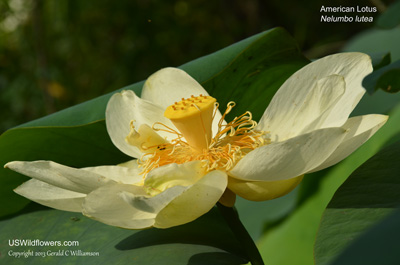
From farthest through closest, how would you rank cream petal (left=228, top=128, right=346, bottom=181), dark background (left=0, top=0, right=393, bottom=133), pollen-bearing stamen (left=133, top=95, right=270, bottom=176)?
1. dark background (left=0, top=0, right=393, bottom=133)
2. pollen-bearing stamen (left=133, top=95, right=270, bottom=176)
3. cream petal (left=228, top=128, right=346, bottom=181)

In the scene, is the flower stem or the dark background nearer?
the flower stem

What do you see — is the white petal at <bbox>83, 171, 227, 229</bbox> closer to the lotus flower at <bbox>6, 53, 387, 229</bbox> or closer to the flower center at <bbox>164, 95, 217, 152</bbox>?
the lotus flower at <bbox>6, 53, 387, 229</bbox>

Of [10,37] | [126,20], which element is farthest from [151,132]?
[10,37]

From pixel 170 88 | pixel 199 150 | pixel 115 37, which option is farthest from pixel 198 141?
pixel 115 37

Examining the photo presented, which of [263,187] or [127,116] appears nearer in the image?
[263,187]

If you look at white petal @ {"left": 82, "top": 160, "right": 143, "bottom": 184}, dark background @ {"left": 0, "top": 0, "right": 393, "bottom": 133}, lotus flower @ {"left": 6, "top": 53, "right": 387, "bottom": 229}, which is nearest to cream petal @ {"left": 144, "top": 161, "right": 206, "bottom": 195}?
lotus flower @ {"left": 6, "top": 53, "right": 387, "bottom": 229}

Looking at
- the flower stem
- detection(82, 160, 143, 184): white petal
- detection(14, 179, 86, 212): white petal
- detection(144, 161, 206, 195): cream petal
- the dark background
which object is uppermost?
detection(144, 161, 206, 195): cream petal

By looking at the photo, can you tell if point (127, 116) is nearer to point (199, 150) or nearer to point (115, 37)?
point (199, 150)

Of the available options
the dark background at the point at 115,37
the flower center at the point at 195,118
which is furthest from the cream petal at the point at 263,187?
the dark background at the point at 115,37
